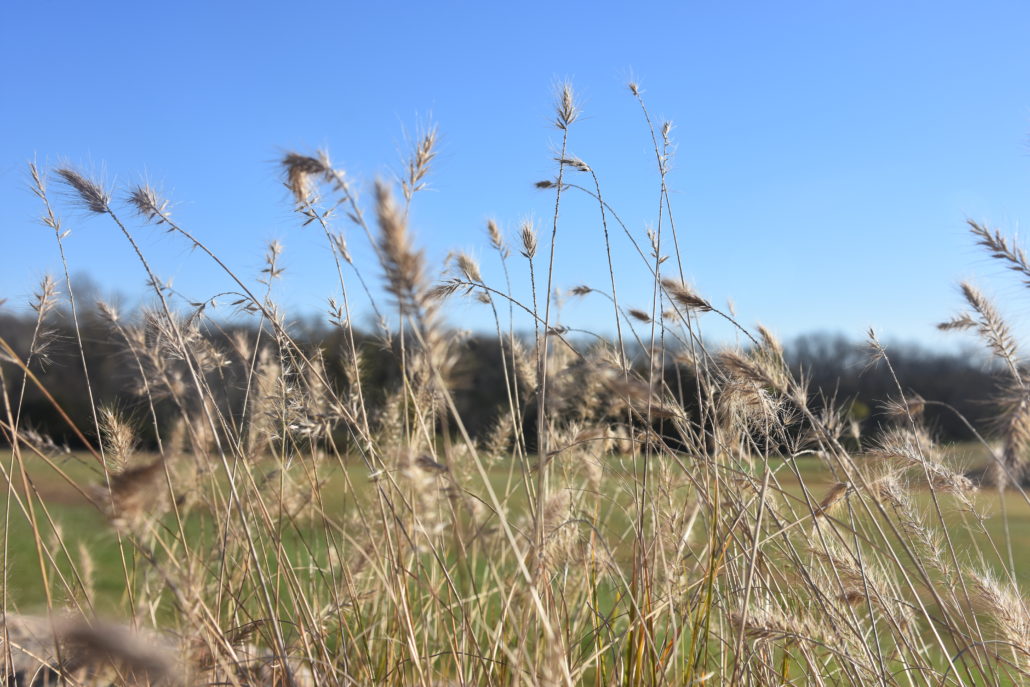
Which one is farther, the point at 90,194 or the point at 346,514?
the point at 346,514

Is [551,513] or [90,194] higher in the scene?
[90,194]

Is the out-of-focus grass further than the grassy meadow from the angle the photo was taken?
Yes

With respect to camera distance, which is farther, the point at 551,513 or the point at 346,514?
the point at 346,514

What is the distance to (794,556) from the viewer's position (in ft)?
5.08

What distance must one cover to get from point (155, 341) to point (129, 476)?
117cm

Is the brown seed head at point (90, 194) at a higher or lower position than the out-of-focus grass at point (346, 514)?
higher

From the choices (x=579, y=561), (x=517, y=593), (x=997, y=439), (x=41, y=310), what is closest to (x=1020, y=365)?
(x=997, y=439)

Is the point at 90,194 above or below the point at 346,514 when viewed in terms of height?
above

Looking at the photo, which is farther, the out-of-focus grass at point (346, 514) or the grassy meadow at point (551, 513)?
the out-of-focus grass at point (346, 514)

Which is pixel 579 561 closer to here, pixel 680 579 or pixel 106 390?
pixel 680 579

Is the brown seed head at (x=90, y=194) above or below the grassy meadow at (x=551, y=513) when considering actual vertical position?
above

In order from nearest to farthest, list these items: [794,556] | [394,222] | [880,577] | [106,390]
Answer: [394,222] < [794,556] < [880,577] < [106,390]

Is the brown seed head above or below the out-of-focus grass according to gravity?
above

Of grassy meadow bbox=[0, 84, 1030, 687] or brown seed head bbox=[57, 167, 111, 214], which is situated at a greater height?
brown seed head bbox=[57, 167, 111, 214]
